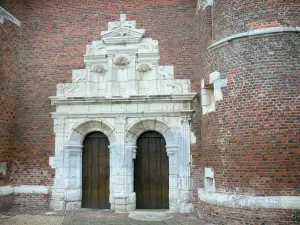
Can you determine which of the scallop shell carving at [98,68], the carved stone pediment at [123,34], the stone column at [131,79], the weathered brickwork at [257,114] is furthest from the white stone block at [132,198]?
the carved stone pediment at [123,34]

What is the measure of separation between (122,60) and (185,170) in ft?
11.5

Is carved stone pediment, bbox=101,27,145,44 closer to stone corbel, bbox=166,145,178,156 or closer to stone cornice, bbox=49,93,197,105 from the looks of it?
stone cornice, bbox=49,93,197,105

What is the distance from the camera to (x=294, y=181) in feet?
20.7

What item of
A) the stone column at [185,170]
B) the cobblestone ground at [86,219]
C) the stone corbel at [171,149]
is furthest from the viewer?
the stone corbel at [171,149]

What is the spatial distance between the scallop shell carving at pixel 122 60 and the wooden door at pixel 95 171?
2.07 m

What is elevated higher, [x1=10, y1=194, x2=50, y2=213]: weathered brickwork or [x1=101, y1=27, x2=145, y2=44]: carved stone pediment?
[x1=101, y1=27, x2=145, y2=44]: carved stone pediment

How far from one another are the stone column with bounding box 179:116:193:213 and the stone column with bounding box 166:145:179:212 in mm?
143

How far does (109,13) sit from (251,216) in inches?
262

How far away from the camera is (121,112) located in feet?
28.8

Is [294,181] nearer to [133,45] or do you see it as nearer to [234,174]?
[234,174]

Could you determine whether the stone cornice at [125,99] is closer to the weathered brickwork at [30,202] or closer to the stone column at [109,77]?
the stone column at [109,77]

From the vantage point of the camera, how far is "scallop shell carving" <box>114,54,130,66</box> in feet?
29.6

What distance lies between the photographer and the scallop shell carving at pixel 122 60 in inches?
355

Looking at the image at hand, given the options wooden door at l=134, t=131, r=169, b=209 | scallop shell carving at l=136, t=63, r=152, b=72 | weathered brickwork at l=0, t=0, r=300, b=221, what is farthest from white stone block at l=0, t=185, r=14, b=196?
scallop shell carving at l=136, t=63, r=152, b=72
